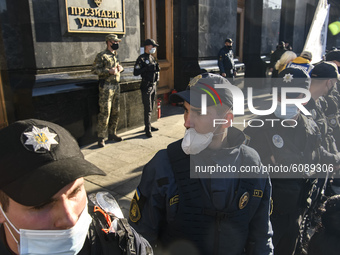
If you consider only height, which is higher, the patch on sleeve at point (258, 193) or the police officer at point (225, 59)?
the police officer at point (225, 59)

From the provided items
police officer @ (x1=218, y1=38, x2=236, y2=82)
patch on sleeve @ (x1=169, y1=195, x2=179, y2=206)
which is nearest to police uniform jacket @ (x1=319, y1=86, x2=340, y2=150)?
patch on sleeve @ (x1=169, y1=195, x2=179, y2=206)

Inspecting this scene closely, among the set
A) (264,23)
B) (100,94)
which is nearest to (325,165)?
(100,94)

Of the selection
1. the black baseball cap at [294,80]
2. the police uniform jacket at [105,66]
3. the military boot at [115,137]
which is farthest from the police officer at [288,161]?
the military boot at [115,137]

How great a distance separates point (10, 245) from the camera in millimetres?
1230

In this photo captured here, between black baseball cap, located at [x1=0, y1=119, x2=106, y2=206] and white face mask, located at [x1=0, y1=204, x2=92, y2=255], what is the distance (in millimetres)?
151

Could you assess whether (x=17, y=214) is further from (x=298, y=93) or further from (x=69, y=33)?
(x=69, y=33)

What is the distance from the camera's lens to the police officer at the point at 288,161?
101 inches

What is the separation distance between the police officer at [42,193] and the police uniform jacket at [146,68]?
5.39 meters

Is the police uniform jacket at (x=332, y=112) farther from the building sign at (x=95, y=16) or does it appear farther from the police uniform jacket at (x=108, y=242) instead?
the building sign at (x=95, y=16)

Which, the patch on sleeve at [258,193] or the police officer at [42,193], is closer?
the police officer at [42,193]

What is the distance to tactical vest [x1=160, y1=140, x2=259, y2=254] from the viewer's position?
1718 mm

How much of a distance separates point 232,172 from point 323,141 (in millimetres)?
2477

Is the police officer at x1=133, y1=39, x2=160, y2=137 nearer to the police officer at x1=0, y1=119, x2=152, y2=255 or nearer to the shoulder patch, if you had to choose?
the shoulder patch

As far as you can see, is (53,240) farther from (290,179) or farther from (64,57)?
(64,57)
